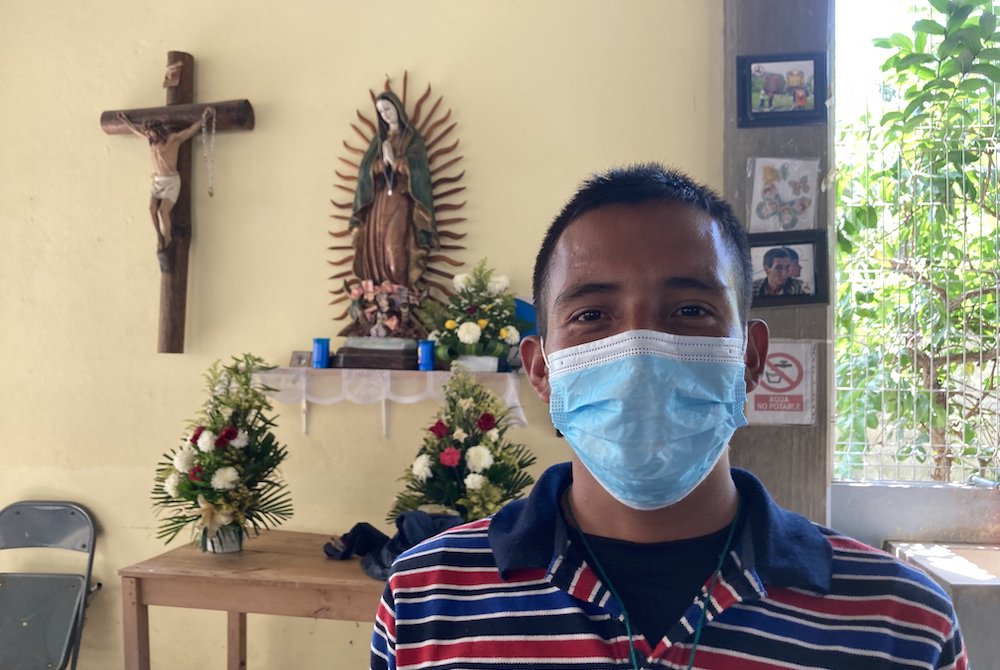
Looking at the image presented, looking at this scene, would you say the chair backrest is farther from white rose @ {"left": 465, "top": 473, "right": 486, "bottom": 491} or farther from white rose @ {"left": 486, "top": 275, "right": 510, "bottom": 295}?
white rose @ {"left": 486, "top": 275, "right": 510, "bottom": 295}

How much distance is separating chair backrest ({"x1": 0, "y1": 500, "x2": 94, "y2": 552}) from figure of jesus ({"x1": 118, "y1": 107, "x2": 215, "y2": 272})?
1032 mm

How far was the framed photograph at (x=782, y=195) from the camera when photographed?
8.37 feet

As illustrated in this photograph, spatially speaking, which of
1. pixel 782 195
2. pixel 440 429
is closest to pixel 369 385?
pixel 440 429

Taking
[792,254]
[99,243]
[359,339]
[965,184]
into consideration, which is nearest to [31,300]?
[99,243]

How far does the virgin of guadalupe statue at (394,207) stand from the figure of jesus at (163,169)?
0.68m

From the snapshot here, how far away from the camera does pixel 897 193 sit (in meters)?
2.62

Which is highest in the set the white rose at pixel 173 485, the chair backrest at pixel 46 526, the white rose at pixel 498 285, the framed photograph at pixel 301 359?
the white rose at pixel 498 285

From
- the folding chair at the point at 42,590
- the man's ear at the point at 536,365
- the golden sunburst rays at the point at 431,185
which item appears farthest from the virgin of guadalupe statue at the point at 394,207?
the man's ear at the point at 536,365

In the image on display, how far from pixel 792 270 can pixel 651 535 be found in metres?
1.78

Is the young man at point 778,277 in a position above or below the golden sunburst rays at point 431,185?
below

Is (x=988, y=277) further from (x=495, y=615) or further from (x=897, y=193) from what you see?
(x=495, y=615)

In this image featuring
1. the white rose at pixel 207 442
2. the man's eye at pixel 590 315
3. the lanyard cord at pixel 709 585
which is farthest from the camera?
the white rose at pixel 207 442

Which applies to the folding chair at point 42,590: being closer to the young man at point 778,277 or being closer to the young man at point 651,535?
the young man at point 651,535

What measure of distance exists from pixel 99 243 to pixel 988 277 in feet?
10.5
